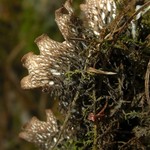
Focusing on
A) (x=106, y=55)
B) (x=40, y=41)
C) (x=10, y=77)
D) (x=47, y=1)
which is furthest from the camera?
(x=10, y=77)

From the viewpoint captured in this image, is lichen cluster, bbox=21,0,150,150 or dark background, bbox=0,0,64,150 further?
dark background, bbox=0,0,64,150

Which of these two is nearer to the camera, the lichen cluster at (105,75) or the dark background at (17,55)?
the lichen cluster at (105,75)

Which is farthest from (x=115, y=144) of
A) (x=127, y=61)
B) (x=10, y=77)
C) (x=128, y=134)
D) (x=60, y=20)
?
(x=10, y=77)

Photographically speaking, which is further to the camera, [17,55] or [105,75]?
[17,55]

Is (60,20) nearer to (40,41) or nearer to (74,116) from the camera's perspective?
(40,41)

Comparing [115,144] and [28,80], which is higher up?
[28,80]
